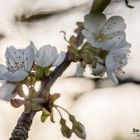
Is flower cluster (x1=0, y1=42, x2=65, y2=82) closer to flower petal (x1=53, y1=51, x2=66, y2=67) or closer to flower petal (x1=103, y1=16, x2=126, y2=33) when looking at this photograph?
flower petal (x1=53, y1=51, x2=66, y2=67)

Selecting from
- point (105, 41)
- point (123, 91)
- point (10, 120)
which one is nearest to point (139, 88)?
point (123, 91)

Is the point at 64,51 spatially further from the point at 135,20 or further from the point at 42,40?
the point at 135,20

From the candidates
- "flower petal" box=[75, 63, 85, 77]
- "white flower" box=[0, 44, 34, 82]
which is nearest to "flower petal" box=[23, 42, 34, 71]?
"white flower" box=[0, 44, 34, 82]

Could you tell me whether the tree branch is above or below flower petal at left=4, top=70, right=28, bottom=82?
below

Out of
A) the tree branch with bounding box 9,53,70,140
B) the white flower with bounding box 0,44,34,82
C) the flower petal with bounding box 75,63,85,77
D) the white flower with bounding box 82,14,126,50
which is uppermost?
the white flower with bounding box 82,14,126,50

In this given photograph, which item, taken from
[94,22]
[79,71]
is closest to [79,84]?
[79,71]

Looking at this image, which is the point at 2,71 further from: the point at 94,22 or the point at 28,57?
the point at 94,22
